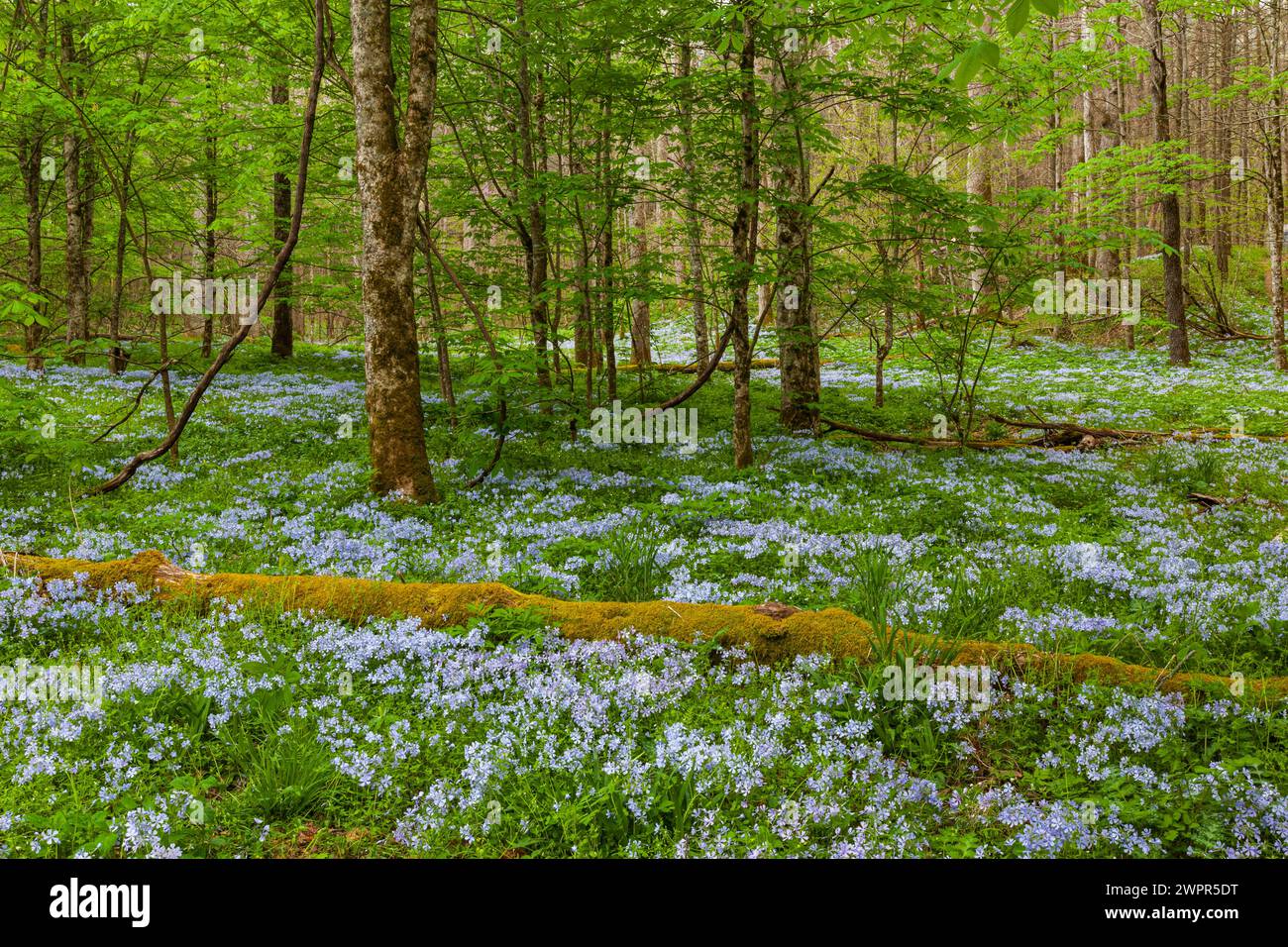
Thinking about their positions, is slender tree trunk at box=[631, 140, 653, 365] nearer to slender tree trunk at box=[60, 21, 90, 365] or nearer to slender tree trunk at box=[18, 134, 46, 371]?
slender tree trunk at box=[60, 21, 90, 365]

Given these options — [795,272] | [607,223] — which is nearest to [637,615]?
[795,272]

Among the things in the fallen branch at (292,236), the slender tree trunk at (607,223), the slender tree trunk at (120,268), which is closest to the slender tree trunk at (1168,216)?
the slender tree trunk at (607,223)

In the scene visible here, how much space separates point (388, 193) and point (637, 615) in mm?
5770

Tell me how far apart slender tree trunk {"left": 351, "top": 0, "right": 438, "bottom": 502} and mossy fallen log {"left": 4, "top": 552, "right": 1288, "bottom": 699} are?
306 centimetres

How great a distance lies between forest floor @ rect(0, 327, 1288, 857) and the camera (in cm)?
290

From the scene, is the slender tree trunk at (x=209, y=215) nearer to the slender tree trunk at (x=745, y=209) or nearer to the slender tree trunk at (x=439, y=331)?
the slender tree trunk at (x=439, y=331)

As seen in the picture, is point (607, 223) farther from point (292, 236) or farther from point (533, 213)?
point (292, 236)

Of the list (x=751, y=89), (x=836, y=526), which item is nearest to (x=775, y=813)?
(x=836, y=526)

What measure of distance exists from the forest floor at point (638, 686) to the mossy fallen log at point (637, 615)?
0.45 feet

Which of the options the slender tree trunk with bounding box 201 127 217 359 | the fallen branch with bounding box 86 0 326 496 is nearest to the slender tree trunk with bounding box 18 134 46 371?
the slender tree trunk with bounding box 201 127 217 359

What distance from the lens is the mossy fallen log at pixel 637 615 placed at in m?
3.90

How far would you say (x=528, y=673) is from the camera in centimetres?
418

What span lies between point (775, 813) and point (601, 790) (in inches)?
31.4

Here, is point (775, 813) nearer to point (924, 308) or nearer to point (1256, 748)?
point (1256, 748)
